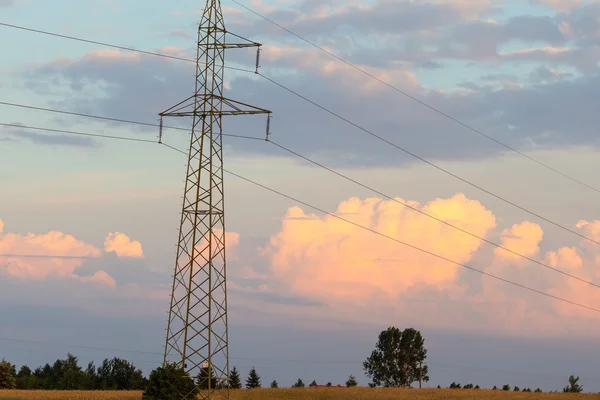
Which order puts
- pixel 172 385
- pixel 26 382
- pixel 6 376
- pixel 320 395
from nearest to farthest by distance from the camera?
1. pixel 172 385
2. pixel 320 395
3. pixel 6 376
4. pixel 26 382

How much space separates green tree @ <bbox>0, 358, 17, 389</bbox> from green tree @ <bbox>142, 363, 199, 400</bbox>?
232ft

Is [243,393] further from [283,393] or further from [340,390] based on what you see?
[340,390]

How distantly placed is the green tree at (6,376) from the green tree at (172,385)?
7079cm

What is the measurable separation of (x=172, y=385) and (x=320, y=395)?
3097 cm

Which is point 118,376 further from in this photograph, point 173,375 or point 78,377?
point 173,375

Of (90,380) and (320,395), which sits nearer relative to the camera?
(320,395)

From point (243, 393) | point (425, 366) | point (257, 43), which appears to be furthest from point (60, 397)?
point (425, 366)

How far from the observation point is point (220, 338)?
51438mm

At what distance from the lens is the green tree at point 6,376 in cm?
11938

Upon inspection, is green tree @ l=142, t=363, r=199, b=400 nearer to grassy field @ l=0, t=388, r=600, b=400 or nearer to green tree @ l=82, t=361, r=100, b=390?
grassy field @ l=0, t=388, r=600, b=400

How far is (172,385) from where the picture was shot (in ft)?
179

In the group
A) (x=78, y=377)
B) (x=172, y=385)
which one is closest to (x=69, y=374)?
(x=78, y=377)

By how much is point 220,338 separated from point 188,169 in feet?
32.5

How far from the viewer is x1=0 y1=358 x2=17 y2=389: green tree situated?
119375 mm
